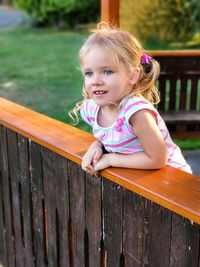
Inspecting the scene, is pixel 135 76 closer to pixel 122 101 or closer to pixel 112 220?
pixel 122 101

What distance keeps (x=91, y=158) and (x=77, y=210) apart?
30 cm

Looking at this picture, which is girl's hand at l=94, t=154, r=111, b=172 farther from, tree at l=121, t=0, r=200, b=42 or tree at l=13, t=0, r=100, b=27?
tree at l=13, t=0, r=100, b=27

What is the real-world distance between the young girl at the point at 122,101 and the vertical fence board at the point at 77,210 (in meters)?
0.12

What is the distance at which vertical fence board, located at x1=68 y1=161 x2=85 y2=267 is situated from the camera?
1943mm

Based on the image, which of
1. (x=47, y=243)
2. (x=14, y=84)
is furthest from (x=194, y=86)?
(x=14, y=84)

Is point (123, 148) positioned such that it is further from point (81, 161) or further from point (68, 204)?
point (68, 204)

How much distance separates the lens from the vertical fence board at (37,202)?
2221mm

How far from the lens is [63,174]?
2037 mm

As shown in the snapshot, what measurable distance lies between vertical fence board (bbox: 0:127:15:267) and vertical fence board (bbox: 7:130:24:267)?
0.16 ft

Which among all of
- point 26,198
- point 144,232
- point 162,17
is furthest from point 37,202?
point 162,17

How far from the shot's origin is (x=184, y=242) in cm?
147

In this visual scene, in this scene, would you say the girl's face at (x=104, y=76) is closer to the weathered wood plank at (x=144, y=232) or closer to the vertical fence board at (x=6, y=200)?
the weathered wood plank at (x=144, y=232)

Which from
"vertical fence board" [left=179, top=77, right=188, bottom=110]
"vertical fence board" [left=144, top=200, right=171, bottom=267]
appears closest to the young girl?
"vertical fence board" [left=144, top=200, right=171, bottom=267]

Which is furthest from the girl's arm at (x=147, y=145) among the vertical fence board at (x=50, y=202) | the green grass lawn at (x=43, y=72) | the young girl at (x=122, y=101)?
the green grass lawn at (x=43, y=72)
